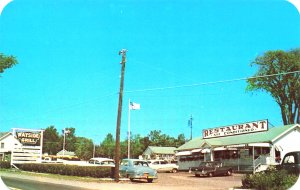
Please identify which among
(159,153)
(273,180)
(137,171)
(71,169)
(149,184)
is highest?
(159,153)

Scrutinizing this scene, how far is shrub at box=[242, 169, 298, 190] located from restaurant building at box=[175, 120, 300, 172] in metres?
11.3

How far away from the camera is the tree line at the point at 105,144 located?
82062mm

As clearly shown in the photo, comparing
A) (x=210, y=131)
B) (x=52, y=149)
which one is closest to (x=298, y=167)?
(x=210, y=131)

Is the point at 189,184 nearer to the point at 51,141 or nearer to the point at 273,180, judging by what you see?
the point at 273,180

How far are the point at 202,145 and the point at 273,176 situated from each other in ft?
87.7

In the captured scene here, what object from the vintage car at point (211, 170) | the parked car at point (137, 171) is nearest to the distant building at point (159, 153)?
the vintage car at point (211, 170)

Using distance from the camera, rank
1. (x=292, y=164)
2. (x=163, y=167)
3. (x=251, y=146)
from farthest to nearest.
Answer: (x=163, y=167) → (x=251, y=146) → (x=292, y=164)

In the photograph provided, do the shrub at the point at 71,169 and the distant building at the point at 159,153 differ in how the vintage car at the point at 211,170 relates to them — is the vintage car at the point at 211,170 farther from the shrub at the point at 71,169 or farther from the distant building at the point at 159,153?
the distant building at the point at 159,153

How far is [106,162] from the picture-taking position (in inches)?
1791

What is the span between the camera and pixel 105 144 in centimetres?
8256

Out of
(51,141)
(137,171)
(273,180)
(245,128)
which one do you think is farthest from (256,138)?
(51,141)

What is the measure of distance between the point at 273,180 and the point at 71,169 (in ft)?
63.1

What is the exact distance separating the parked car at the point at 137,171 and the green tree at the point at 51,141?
91875 mm

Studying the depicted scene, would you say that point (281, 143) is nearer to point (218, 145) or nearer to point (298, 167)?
point (218, 145)
